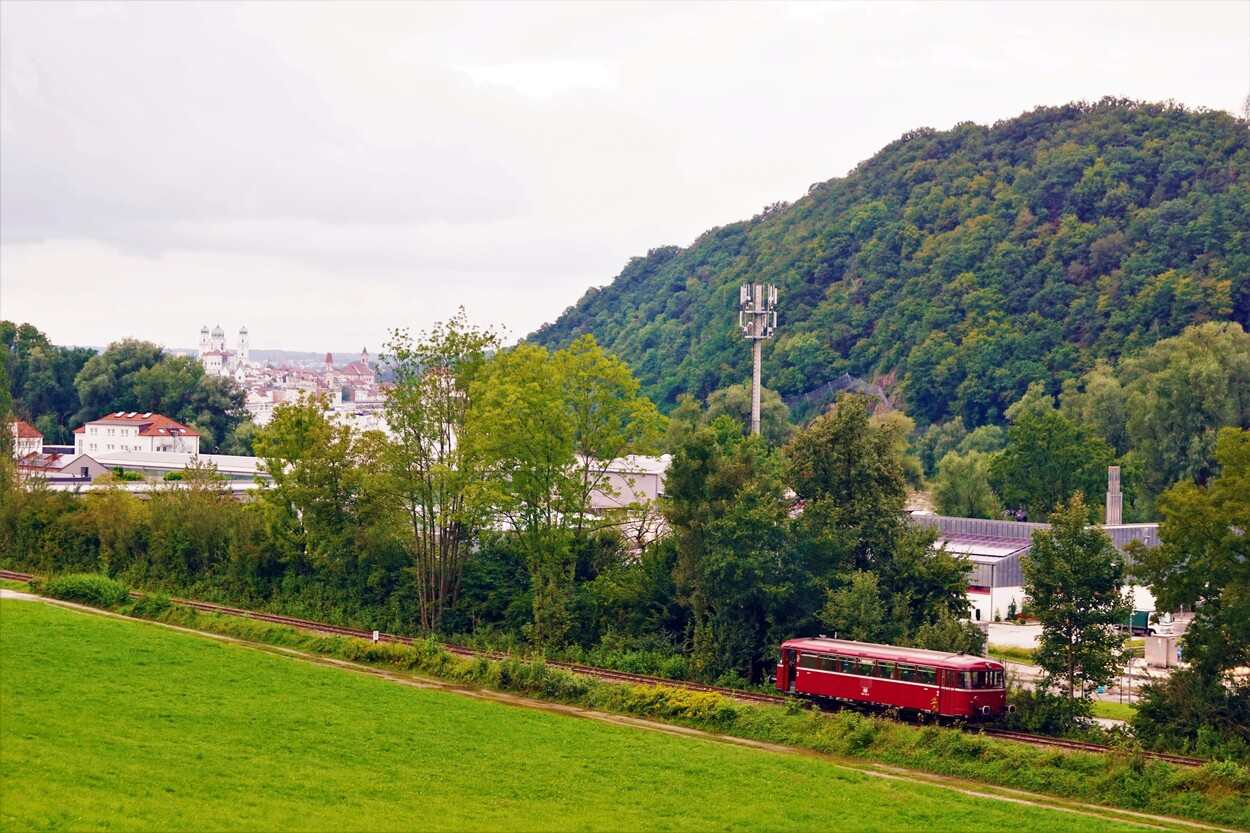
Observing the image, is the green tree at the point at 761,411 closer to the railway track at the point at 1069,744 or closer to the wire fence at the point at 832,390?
the wire fence at the point at 832,390

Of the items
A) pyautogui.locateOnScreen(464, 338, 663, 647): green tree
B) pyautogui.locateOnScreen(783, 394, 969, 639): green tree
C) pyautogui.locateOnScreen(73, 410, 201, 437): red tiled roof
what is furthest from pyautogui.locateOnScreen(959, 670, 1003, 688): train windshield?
pyautogui.locateOnScreen(73, 410, 201, 437): red tiled roof

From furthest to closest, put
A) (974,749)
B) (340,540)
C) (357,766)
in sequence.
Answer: (340,540) → (974,749) → (357,766)

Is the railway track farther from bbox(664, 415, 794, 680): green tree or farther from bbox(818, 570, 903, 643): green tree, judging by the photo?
bbox(664, 415, 794, 680): green tree

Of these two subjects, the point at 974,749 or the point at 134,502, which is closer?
the point at 974,749

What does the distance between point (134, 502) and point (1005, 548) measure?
3956 centimetres

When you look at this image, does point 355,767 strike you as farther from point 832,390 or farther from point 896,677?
point 832,390

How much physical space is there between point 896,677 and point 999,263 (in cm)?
10509

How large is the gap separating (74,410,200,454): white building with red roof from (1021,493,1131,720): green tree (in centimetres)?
8151

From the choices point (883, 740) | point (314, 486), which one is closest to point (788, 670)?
point (883, 740)

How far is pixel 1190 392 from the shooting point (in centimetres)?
7838

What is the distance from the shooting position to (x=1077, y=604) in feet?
111

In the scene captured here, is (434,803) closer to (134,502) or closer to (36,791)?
(36,791)

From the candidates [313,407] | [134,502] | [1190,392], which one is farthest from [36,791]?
[1190,392]

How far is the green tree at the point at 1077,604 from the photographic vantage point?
33531 millimetres
